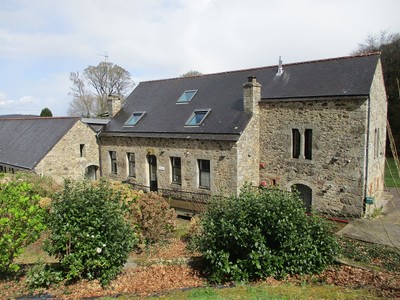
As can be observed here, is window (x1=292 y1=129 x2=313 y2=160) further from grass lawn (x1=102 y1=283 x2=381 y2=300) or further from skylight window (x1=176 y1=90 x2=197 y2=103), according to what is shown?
grass lawn (x1=102 y1=283 x2=381 y2=300)

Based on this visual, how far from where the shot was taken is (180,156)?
717 inches

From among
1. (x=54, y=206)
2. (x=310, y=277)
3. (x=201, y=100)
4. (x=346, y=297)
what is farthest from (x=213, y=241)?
(x=201, y=100)

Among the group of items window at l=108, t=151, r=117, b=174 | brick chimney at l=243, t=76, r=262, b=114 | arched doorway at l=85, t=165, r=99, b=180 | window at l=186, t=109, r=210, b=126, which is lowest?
arched doorway at l=85, t=165, r=99, b=180

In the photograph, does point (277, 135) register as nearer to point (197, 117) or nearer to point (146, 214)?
point (197, 117)

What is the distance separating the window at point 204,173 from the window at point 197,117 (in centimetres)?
211

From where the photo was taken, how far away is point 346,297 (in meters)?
6.53

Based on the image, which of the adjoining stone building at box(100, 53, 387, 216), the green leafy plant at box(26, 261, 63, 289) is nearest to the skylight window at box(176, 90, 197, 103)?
the adjoining stone building at box(100, 53, 387, 216)

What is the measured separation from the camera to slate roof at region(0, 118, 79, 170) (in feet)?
68.1

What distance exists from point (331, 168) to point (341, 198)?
1413 millimetres

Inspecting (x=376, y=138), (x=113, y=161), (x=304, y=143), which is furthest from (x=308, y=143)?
(x=113, y=161)

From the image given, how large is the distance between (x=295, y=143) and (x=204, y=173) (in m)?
4.95

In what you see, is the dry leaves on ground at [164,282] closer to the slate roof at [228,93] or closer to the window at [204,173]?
the slate roof at [228,93]

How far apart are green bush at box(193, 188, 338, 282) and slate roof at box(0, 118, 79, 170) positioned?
51.1ft

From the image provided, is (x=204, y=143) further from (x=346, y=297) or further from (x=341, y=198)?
(x=346, y=297)
